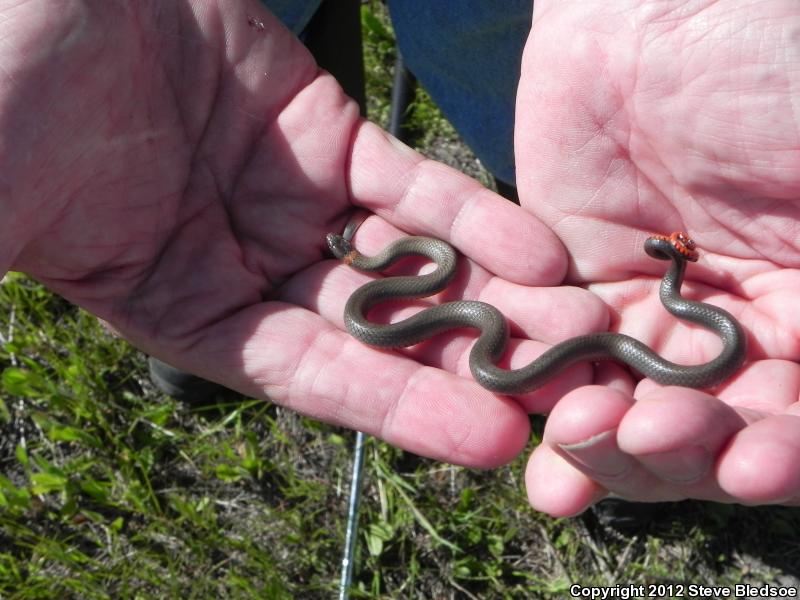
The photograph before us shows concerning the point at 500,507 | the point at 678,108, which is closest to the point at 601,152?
the point at 678,108

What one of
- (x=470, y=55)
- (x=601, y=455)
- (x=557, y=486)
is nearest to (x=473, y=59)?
(x=470, y=55)

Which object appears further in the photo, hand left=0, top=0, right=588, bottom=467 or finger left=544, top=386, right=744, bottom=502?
hand left=0, top=0, right=588, bottom=467

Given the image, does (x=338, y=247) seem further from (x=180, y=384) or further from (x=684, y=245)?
(x=684, y=245)

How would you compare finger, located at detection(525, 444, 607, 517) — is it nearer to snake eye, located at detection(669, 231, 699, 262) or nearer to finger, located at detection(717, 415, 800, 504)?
finger, located at detection(717, 415, 800, 504)

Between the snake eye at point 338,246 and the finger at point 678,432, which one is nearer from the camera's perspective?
the finger at point 678,432

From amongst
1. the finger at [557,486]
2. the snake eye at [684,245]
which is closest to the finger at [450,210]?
the snake eye at [684,245]

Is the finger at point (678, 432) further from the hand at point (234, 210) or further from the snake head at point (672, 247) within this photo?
the snake head at point (672, 247)

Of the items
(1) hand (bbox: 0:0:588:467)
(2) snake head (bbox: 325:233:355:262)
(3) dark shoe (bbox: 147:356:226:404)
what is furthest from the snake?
(3) dark shoe (bbox: 147:356:226:404)
